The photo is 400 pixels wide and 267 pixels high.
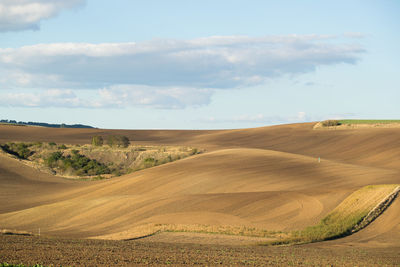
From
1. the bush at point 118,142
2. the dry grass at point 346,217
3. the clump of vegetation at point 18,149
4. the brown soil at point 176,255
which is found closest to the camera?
the brown soil at point 176,255

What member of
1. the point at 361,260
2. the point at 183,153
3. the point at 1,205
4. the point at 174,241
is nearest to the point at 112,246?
the point at 174,241

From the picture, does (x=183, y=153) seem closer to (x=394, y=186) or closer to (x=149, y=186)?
(x=149, y=186)

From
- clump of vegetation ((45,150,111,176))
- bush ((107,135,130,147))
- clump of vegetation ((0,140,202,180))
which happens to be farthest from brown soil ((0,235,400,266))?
bush ((107,135,130,147))

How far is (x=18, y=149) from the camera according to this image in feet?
274

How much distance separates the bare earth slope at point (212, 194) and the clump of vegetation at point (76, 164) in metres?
8.33

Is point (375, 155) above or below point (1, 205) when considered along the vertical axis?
above

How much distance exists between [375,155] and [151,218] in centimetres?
3975

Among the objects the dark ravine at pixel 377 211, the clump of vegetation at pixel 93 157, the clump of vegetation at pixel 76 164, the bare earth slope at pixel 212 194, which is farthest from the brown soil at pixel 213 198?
the clump of vegetation at pixel 93 157

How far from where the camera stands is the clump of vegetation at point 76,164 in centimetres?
7215

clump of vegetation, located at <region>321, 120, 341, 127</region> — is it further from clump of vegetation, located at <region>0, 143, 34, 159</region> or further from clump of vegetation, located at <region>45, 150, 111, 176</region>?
clump of vegetation, located at <region>0, 143, 34, 159</region>

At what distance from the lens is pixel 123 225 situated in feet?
113

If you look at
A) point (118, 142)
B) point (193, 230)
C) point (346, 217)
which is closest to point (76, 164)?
point (118, 142)

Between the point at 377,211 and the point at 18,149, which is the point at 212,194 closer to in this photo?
the point at 377,211

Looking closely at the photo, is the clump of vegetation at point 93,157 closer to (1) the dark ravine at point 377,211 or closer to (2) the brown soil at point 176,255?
(1) the dark ravine at point 377,211
